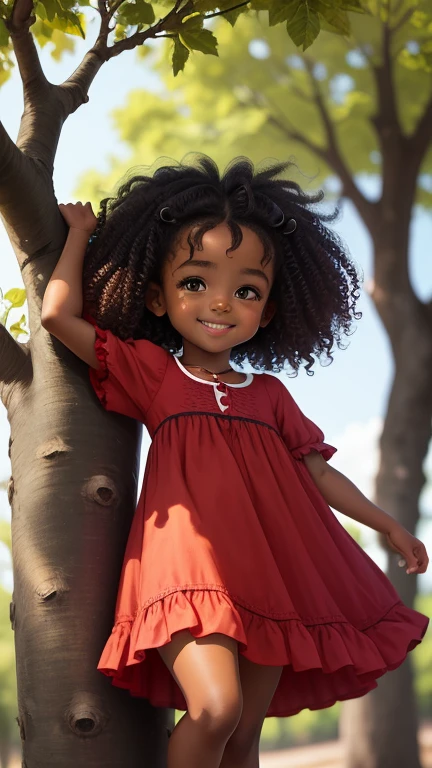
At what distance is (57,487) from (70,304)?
411mm

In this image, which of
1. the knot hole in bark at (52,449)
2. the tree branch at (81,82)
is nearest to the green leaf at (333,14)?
the tree branch at (81,82)

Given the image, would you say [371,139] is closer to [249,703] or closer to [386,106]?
[386,106]

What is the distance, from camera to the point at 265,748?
829 centimetres

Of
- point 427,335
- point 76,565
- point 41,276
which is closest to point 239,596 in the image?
point 76,565

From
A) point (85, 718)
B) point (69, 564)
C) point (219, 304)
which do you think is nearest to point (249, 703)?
point (85, 718)

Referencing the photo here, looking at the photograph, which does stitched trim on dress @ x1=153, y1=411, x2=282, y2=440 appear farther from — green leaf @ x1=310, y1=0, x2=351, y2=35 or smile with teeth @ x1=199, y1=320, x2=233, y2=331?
green leaf @ x1=310, y1=0, x2=351, y2=35

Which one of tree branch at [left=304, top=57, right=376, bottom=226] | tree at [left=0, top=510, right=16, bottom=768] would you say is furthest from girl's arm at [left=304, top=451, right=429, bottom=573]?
tree at [left=0, top=510, right=16, bottom=768]

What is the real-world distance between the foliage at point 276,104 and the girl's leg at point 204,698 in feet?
20.6

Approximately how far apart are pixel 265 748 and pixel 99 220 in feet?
24.0

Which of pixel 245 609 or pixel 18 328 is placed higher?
pixel 18 328

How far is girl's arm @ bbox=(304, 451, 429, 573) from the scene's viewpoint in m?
2.18

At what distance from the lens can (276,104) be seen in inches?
307

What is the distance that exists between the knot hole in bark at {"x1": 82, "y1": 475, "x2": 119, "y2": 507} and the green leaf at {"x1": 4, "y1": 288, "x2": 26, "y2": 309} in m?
0.64

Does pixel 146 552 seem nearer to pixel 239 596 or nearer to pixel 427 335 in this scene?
pixel 239 596
